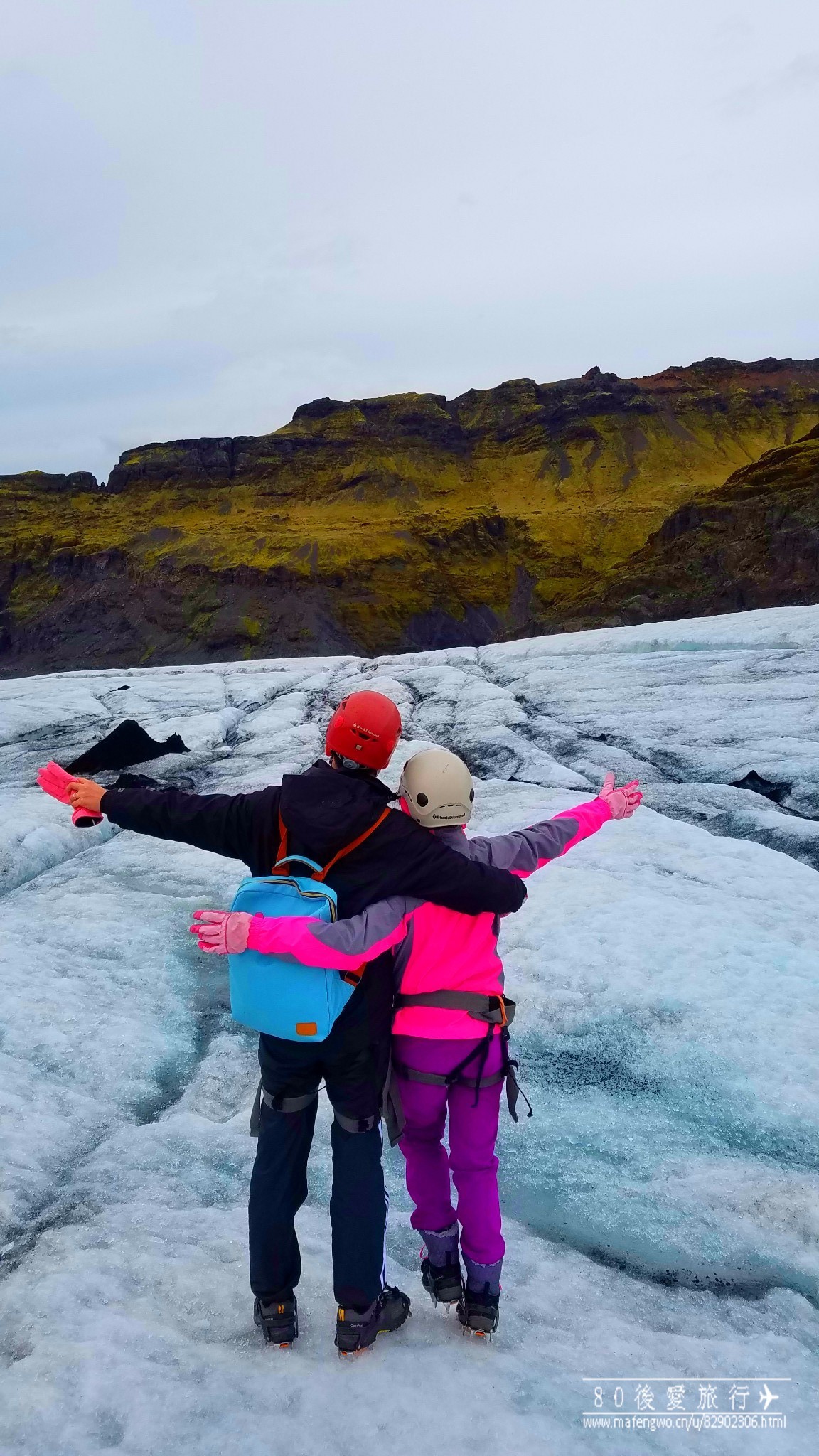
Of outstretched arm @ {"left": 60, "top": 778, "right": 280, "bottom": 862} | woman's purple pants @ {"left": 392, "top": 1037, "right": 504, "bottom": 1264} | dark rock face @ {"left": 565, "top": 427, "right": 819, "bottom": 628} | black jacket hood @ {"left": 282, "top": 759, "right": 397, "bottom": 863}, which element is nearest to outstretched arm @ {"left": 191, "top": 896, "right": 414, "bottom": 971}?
black jacket hood @ {"left": 282, "top": 759, "right": 397, "bottom": 863}

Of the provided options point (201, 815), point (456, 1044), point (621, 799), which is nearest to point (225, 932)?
point (201, 815)

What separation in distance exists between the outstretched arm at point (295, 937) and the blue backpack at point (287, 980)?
0.15 feet

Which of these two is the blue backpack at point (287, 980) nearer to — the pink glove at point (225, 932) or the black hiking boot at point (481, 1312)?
the pink glove at point (225, 932)

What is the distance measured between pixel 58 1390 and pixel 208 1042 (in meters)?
3.22

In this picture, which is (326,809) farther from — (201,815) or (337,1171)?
(337,1171)

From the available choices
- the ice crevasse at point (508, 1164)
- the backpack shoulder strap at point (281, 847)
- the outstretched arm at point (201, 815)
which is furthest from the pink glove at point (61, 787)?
the ice crevasse at point (508, 1164)

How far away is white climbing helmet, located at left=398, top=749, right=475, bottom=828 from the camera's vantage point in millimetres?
3188

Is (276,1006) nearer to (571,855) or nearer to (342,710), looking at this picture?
(342,710)

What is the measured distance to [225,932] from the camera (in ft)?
9.11

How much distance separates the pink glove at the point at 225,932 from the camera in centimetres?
277

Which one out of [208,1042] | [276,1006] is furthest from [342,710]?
[208,1042]

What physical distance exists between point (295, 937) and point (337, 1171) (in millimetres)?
1051

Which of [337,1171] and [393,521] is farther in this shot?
[393,521]

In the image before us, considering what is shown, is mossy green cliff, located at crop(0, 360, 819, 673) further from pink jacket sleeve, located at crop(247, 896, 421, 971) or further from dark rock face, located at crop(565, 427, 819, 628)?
pink jacket sleeve, located at crop(247, 896, 421, 971)
